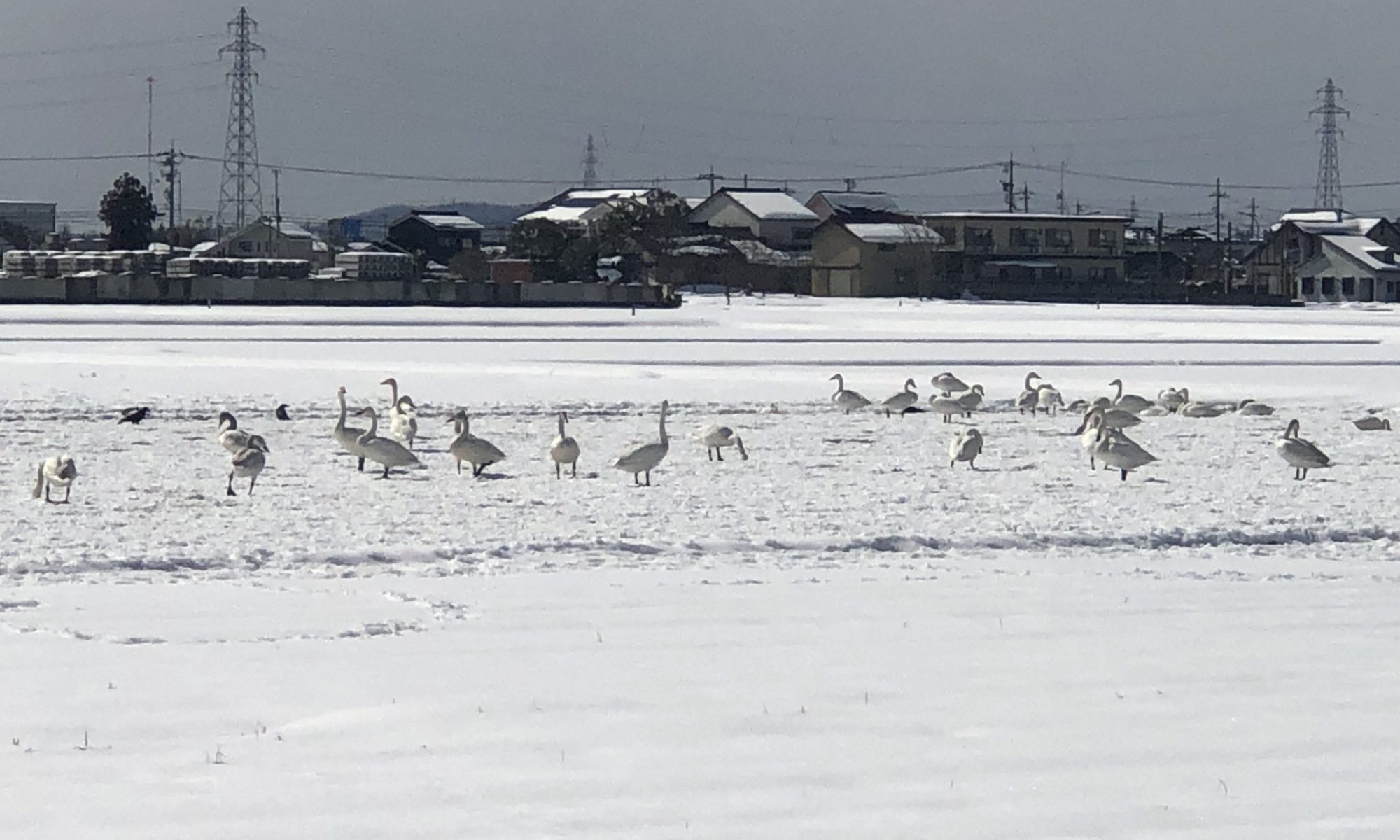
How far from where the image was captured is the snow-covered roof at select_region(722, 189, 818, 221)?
370ft

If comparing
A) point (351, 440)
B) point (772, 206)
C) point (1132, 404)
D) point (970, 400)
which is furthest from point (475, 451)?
point (772, 206)

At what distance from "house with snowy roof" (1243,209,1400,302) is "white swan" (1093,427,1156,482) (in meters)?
85.5

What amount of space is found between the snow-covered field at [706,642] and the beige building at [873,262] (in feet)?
264

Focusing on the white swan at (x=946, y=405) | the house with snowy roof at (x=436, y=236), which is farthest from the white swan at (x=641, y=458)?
the house with snowy roof at (x=436, y=236)

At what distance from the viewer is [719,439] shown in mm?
16375

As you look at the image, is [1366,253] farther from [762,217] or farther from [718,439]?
[718,439]

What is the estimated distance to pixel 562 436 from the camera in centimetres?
1537

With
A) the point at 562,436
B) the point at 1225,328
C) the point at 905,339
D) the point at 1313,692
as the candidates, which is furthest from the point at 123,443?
the point at 1225,328

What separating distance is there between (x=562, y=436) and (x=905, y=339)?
30.4 metres

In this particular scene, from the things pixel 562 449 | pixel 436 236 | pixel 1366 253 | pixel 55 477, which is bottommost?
pixel 55 477

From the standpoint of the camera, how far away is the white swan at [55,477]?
1288cm

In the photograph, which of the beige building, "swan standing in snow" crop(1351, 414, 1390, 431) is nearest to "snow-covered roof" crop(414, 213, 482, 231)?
the beige building

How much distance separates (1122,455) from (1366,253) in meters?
91.6

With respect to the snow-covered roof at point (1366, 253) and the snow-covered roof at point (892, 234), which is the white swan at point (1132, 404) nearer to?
the snow-covered roof at point (892, 234)
